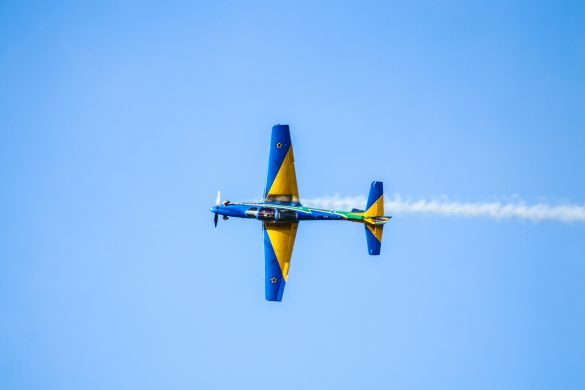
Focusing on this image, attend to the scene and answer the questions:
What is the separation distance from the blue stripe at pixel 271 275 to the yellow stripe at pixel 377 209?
5031 mm

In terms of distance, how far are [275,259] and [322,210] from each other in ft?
10.9

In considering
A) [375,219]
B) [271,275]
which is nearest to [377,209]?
[375,219]

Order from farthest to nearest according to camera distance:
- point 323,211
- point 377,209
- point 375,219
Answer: point 323,211 < point 377,209 < point 375,219

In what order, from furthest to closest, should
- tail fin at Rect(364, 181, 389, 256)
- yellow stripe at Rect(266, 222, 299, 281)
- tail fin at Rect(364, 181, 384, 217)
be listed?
yellow stripe at Rect(266, 222, 299, 281)
tail fin at Rect(364, 181, 384, 217)
tail fin at Rect(364, 181, 389, 256)

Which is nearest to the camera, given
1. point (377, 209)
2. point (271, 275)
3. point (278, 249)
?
point (377, 209)

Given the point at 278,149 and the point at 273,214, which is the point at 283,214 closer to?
the point at 273,214

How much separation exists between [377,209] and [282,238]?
192 inches

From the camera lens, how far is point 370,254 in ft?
125

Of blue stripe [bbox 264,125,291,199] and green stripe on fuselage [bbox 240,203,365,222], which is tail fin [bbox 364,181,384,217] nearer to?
green stripe on fuselage [bbox 240,203,365,222]

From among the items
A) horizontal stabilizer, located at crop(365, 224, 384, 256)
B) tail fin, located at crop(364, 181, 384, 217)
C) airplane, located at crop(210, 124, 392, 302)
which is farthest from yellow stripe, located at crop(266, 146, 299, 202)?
horizontal stabilizer, located at crop(365, 224, 384, 256)

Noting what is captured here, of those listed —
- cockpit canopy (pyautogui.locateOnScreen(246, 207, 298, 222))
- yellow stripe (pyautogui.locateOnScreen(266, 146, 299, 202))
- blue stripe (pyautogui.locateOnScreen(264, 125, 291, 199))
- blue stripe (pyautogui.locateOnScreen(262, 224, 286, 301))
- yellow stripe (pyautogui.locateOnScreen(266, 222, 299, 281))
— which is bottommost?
blue stripe (pyautogui.locateOnScreen(262, 224, 286, 301))

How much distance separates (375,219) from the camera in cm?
3794

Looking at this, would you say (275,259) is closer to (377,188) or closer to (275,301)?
(275,301)

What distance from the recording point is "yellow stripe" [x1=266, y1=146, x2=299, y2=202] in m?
38.6
